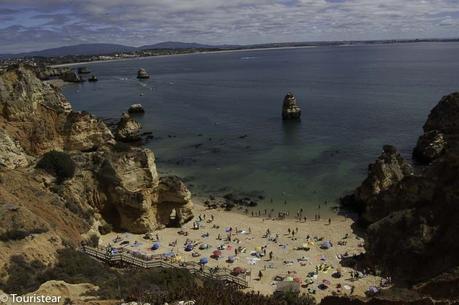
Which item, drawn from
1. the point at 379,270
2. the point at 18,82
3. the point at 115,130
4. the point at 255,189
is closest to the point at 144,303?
the point at 379,270

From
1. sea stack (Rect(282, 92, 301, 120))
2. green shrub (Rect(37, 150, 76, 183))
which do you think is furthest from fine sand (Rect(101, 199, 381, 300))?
sea stack (Rect(282, 92, 301, 120))

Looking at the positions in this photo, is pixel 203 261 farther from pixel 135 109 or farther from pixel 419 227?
pixel 135 109

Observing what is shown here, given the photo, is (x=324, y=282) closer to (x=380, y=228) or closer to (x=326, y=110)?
(x=380, y=228)

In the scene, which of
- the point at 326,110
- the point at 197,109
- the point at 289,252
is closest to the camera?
the point at 289,252

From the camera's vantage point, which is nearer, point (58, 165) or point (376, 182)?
point (58, 165)

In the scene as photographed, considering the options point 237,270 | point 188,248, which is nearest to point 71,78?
point 188,248

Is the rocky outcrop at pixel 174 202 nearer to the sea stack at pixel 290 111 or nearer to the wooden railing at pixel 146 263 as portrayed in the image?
the wooden railing at pixel 146 263

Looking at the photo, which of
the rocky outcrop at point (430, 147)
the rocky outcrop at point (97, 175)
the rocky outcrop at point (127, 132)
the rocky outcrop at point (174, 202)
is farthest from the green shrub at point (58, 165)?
the rocky outcrop at point (430, 147)
